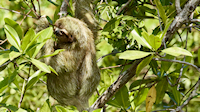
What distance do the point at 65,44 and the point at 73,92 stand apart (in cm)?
52

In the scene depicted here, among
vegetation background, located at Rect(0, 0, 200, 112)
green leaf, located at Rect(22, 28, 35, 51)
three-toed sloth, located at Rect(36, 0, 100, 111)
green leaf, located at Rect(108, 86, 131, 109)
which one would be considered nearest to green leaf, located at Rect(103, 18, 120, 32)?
vegetation background, located at Rect(0, 0, 200, 112)

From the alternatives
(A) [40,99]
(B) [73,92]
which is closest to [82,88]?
(B) [73,92]

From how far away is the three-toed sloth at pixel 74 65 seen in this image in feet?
7.89

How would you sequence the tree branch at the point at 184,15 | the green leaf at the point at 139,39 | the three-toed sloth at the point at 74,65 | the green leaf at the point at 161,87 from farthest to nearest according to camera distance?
the three-toed sloth at the point at 74,65 < the green leaf at the point at 161,87 < the tree branch at the point at 184,15 < the green leaf at the point at 139,39

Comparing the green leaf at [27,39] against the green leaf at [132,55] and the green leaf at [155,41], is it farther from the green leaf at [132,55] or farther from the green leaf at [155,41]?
the green leaf at [155,41]

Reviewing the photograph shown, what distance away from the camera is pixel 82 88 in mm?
2490

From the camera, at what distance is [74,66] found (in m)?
2.48

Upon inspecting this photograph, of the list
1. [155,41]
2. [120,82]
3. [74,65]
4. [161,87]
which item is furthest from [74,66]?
[155,41]

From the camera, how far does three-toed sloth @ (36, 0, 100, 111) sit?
240 centimetres

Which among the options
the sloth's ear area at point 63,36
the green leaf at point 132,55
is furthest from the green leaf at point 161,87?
the sloth's ear area at point 63,36

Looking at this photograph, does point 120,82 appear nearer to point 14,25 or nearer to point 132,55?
point 132,55

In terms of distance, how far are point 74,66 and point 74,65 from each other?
0.01m

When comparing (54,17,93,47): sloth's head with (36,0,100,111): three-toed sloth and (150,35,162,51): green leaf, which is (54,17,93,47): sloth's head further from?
(150,35,162,51): green leaf

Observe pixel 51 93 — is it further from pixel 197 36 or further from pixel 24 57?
pixel 197 36
